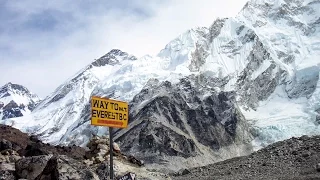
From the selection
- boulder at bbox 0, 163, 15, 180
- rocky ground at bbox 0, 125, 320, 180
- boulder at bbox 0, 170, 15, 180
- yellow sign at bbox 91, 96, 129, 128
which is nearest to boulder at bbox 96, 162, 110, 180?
rocky ground at bbox 0, 125, 320, 180

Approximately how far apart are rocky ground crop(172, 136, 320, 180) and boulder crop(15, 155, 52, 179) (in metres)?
12.1

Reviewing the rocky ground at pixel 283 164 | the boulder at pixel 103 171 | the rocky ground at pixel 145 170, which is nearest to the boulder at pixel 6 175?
the rocky ground at pixel 145 170

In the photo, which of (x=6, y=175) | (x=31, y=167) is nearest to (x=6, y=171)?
(x=6, y=175)

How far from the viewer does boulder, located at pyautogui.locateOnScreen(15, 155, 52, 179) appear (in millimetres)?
20062

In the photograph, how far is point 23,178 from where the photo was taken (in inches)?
797

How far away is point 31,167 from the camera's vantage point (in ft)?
66.5

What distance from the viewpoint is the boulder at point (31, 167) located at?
20.1 m

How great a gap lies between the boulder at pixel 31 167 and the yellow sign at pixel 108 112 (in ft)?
22.9

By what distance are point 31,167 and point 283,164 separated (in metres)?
15.6

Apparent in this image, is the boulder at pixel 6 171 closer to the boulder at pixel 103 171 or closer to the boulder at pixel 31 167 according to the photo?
the boulder at pixel 31 167

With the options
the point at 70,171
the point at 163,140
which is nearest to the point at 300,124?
the point at 163,140

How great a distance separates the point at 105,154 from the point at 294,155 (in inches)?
520

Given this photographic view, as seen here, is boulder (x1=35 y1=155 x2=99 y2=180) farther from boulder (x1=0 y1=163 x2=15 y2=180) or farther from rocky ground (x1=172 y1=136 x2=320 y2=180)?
rocky ground (x1=172 y1=136 x2=320 y2=180)

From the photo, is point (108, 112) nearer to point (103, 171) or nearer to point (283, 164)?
point (103, 171)
